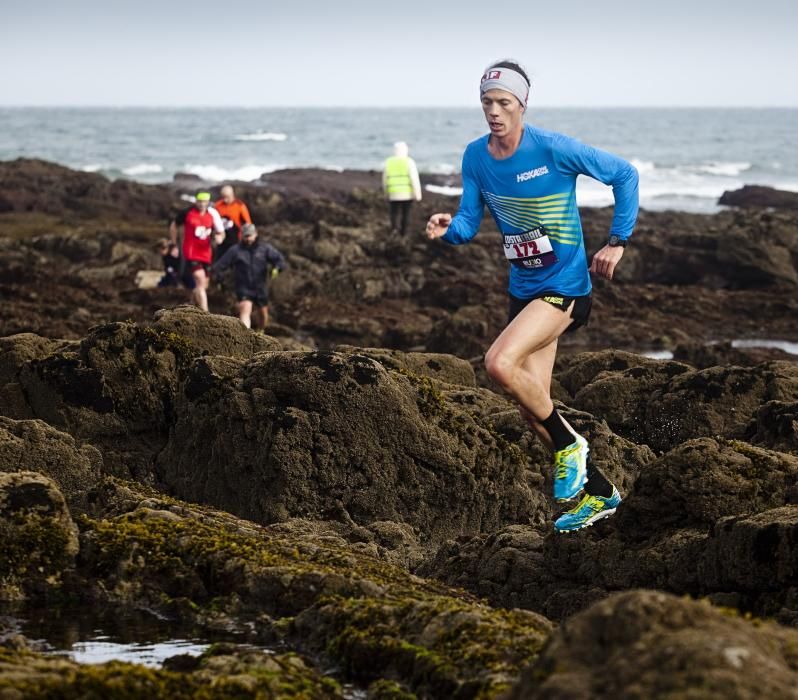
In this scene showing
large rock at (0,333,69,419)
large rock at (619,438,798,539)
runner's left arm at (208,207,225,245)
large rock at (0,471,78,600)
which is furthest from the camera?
runner's left arm at (208,207,225,245)

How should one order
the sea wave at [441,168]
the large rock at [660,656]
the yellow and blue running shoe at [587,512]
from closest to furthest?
the large rock at [660,656], the yellow and blue running shoe at [587,512], the sea wave at [441,168]

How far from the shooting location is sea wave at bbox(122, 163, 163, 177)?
70.5 metres

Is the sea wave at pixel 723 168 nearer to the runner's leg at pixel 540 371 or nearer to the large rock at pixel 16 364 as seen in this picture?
the large rock at pixel 16 364

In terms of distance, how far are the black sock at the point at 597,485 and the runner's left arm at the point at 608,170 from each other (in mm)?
1396

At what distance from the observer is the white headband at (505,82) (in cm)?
675

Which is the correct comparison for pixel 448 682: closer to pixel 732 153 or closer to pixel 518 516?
pixel 518 516

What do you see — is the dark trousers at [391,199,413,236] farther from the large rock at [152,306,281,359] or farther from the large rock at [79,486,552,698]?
the large rock at [79,486,552,698]

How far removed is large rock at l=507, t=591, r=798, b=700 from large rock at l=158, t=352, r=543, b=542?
4270 mm

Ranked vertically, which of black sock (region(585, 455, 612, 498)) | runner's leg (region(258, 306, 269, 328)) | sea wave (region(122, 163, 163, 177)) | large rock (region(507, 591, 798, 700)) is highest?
large rock (region(507, 591, 798, 700))

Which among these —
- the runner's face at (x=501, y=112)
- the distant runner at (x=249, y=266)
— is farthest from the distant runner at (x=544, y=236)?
the distant runner at (x=249, y=266)

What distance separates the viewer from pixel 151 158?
273ft

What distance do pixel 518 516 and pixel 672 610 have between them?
4.89m

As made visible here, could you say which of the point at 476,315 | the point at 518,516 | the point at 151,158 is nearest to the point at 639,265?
the point at 476,315


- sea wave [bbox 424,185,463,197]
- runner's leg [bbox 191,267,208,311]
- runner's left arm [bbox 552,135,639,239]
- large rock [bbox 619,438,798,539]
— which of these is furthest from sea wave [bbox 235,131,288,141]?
large rock [bbox 619,438,798,539]
